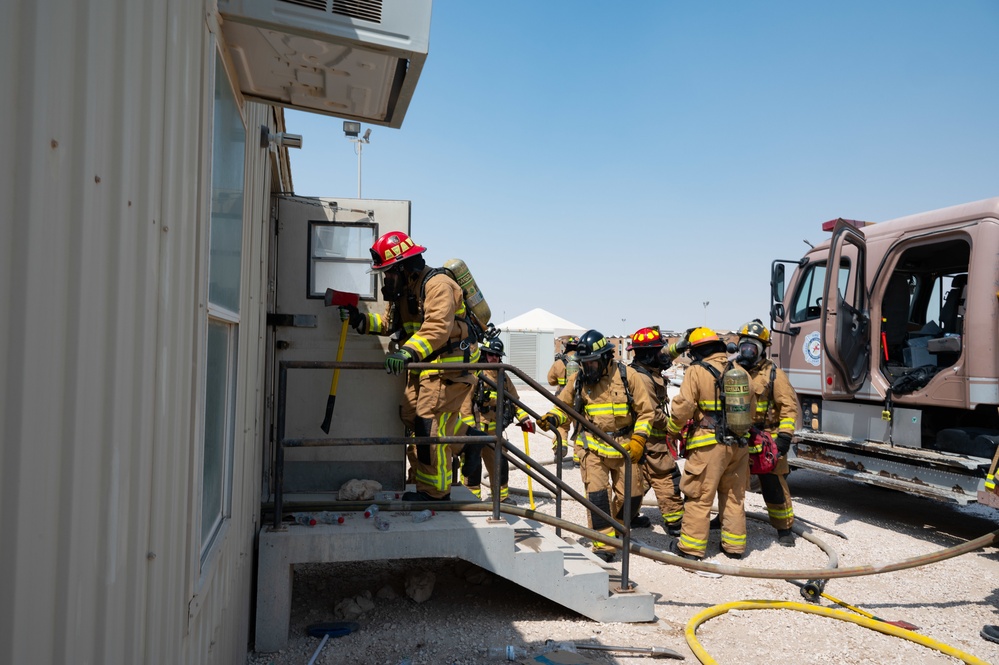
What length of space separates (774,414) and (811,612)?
109 inches

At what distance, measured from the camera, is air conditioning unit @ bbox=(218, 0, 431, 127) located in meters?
2.34

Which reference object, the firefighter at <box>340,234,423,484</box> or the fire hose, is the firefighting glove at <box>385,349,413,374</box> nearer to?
the firefighter at <box>340,234,423,484</box>

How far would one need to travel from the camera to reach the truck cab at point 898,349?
6.68 metres

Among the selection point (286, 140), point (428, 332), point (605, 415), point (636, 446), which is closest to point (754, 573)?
point (636, 446)

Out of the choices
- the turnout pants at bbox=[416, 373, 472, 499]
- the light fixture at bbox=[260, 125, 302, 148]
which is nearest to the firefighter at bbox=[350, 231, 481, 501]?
the turnout pants at bbox=[416, 373, 472, 499]

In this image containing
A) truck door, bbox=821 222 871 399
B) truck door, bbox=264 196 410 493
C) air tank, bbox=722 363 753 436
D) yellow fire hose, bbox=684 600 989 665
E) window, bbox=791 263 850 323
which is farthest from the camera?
window, bbox=791 263 850 323

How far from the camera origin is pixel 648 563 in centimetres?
611

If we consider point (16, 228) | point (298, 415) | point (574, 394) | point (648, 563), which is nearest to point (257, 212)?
point (298, 415)

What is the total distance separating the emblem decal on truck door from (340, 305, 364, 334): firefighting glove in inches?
233

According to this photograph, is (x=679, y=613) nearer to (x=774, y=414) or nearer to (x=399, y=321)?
(x=399, y=321)

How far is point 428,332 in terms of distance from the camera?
468 cm

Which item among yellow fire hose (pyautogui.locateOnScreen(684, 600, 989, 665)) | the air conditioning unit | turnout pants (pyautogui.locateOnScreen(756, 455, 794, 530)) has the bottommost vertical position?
yellow fire hose (pyautogui.locateOnScreen(684, 600, 989, 665))

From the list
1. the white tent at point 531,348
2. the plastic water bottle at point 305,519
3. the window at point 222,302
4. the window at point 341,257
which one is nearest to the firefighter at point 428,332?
the window at point 341,257

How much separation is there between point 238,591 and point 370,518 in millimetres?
1137
